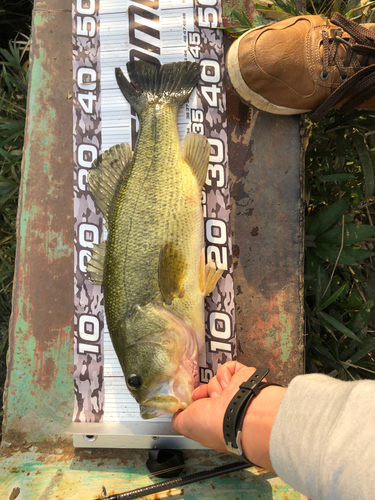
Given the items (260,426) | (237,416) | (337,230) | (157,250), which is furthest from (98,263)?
(337,230)

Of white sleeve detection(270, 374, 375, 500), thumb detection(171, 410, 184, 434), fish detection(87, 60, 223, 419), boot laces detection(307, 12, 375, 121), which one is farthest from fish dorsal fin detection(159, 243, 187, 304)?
boot laces detection(307, 12, 375, 121)

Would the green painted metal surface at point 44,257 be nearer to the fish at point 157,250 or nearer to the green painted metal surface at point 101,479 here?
the green painted metal surface at point 101,479

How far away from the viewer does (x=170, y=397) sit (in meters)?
1.91

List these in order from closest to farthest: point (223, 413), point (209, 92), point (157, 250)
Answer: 1. point (223, 413)
2. point (157, 250)
3. point (209, 92)

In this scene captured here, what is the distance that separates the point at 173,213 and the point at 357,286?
1618 millimetres

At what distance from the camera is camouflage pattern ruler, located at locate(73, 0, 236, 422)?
234cm

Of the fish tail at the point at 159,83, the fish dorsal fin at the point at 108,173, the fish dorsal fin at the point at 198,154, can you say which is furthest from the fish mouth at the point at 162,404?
the fish tail at the point at 159,83

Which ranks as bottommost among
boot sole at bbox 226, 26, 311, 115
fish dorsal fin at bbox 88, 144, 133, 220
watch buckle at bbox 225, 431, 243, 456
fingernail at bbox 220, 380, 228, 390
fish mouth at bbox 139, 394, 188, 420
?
watch buckle at bbox 225, 431, 243, 456

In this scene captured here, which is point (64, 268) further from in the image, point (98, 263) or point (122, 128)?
point (122, 128)

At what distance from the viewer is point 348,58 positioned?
2.17m

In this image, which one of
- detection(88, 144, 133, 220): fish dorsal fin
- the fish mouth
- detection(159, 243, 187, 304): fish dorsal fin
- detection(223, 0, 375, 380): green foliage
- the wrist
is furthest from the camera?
detection(223, 0, 375, 380): green foliage

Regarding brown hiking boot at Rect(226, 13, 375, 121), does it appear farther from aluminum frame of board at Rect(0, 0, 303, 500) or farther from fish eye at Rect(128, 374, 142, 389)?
fish eye at Rect(128, 374, 142, 389)

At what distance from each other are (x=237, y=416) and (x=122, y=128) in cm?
202

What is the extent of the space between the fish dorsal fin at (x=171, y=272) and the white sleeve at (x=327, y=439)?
89 cm
